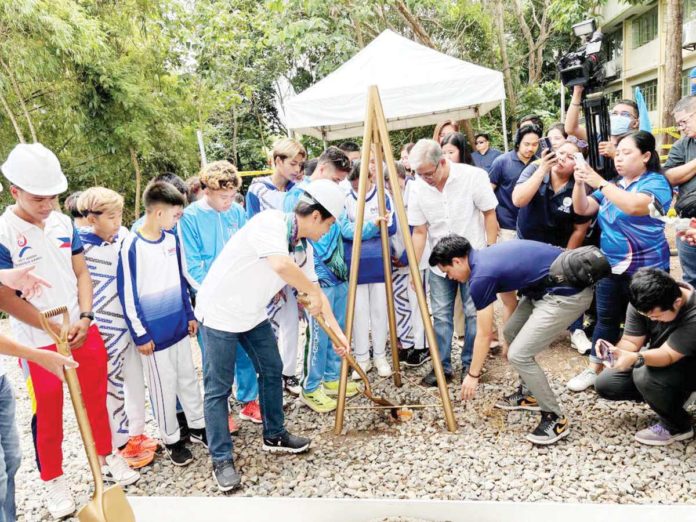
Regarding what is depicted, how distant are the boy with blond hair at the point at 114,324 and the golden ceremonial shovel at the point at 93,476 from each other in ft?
1.89

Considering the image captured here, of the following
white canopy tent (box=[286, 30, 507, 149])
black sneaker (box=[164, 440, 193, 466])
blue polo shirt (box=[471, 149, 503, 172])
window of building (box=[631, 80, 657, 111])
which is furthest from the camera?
window of building (box=[631, 80, 657, 111])

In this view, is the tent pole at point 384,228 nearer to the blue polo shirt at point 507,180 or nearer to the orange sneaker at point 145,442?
the blue polo shirt at point 507,180

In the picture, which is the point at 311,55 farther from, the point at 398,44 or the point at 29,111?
the point at 398,44

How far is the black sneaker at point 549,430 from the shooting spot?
9.02ft

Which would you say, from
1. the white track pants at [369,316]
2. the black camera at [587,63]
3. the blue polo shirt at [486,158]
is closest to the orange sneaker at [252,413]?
the white track pants at [369,316]

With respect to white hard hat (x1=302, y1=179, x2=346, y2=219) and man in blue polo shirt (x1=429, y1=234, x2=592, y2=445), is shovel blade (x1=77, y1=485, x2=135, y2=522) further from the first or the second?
man in blue polo shirt (x1=429, y1=234, x2=592, y2=445)

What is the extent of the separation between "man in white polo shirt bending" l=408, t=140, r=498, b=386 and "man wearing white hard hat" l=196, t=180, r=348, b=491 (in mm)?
1100

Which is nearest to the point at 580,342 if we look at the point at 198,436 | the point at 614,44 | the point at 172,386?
the point at 198,436

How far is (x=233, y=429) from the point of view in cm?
319

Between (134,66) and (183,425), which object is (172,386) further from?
(134,66)

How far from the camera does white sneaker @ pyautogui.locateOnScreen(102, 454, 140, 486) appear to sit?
2.73 metres

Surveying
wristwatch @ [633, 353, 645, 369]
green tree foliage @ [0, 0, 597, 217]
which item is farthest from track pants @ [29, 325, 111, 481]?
green tree foliage @ [0, 0, 597, 217]

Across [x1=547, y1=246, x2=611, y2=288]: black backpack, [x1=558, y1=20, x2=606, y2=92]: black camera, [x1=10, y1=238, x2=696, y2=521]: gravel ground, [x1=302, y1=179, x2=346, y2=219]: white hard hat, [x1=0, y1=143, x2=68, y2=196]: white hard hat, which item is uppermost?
[x1=558, y1=20, x2=606, y2=92]: black camera

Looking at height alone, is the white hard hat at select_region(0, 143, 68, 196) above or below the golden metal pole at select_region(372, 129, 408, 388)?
above
